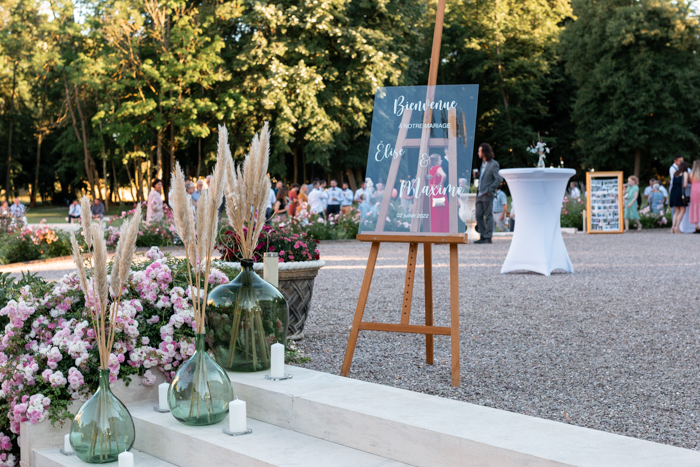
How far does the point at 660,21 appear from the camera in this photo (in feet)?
114

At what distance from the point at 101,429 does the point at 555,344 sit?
3.35 m

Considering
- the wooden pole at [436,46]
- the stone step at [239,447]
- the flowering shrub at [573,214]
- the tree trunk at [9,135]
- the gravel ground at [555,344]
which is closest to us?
the stone step at [239,447]

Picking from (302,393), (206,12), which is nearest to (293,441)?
(302,393)

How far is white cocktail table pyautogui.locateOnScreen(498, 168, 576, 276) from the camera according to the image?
9008 mm

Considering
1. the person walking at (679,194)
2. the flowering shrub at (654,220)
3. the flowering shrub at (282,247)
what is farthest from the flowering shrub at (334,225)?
the flowering shrub at (282,247)

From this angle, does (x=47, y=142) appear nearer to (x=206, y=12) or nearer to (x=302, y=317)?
(x=206, y=12)

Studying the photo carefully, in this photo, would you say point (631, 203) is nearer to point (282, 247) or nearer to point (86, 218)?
point (282, 247)

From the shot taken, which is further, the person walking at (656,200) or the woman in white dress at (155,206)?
the person walking at (656,200)

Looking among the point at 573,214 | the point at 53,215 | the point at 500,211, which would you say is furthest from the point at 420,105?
the point at 53,215

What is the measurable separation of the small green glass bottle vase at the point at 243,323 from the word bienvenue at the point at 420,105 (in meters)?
1.44

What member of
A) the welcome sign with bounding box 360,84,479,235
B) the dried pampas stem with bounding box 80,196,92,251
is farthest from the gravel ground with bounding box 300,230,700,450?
the dried pampas stem with bounding box 80,196,92,251

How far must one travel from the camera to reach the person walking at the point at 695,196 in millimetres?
16938

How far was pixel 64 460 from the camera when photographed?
3262 mm

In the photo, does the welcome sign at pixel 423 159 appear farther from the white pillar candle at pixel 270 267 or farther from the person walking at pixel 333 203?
the person walking at pixel 333 203
